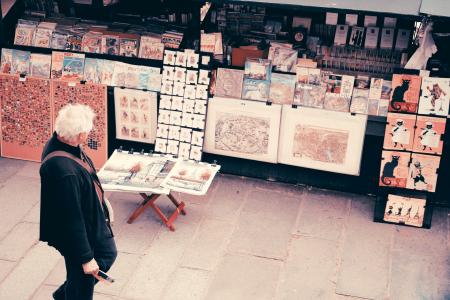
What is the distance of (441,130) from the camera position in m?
6.88

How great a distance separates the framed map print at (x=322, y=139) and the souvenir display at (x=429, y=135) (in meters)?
0.61

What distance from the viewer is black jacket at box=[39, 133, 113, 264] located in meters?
4.59

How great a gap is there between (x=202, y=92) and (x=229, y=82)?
334 mm

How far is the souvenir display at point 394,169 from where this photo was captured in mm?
7008

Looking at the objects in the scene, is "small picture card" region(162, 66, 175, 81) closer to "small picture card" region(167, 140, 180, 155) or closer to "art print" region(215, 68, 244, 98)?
"art print" region(215, 68, 244, 98)

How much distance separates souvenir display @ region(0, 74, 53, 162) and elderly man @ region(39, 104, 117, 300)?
10.6ft

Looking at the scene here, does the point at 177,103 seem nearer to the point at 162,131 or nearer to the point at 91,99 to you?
the point at 162,131

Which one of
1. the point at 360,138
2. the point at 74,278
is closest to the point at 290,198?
the point at 360,138

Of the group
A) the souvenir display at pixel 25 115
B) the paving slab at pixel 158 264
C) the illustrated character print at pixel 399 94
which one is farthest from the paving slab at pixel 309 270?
the souvenir display at pixel 25 115

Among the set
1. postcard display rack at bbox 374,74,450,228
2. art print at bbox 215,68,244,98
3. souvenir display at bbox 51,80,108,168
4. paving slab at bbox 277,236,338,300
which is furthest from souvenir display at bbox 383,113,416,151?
souvenir display at bbox 51,80,108,168

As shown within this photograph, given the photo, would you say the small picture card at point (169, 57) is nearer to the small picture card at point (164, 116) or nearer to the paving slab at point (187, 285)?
the small picture card at point (164, 116)

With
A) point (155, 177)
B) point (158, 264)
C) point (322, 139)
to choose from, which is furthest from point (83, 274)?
point (322, 139)

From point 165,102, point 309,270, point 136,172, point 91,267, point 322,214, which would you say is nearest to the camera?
point 91,267

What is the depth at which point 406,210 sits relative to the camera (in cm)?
709
